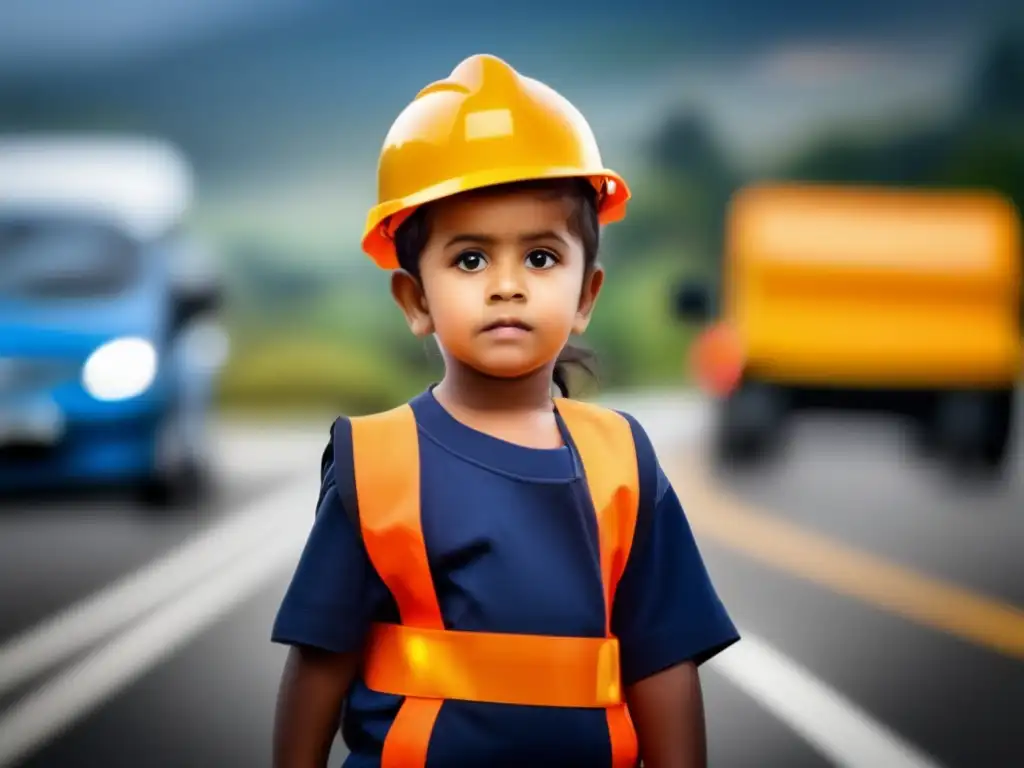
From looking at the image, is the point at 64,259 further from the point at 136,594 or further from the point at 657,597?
the point at 657,597

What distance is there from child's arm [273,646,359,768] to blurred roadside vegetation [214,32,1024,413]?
42038 millimetres

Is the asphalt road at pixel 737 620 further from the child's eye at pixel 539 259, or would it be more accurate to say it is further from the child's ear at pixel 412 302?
the child's eye at pixel 539 259

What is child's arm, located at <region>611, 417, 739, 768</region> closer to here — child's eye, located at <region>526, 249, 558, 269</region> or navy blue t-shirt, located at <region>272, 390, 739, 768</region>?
navy blue t-shirt, located at <region>272, 390, 739, 768</region>

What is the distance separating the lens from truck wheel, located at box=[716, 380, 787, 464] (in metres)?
14.8

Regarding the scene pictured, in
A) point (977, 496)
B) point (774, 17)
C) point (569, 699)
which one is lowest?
point (977, 496)

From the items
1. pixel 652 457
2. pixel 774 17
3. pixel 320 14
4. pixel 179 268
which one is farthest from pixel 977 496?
pixel 320 14

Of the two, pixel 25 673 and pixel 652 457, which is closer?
pixel 652 457

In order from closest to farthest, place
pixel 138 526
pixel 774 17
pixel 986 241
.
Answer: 1. pixel 138 526
2. pixel 986 241
3. pixel 774 17

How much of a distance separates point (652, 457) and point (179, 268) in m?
10.1

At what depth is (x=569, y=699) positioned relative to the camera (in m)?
2.98

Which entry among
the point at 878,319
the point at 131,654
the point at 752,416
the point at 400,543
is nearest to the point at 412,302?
the point at 400,543

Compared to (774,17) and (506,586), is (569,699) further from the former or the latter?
(774,17)

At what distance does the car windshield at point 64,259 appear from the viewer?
12.4m

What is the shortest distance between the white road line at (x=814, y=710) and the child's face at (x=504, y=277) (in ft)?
10.0
